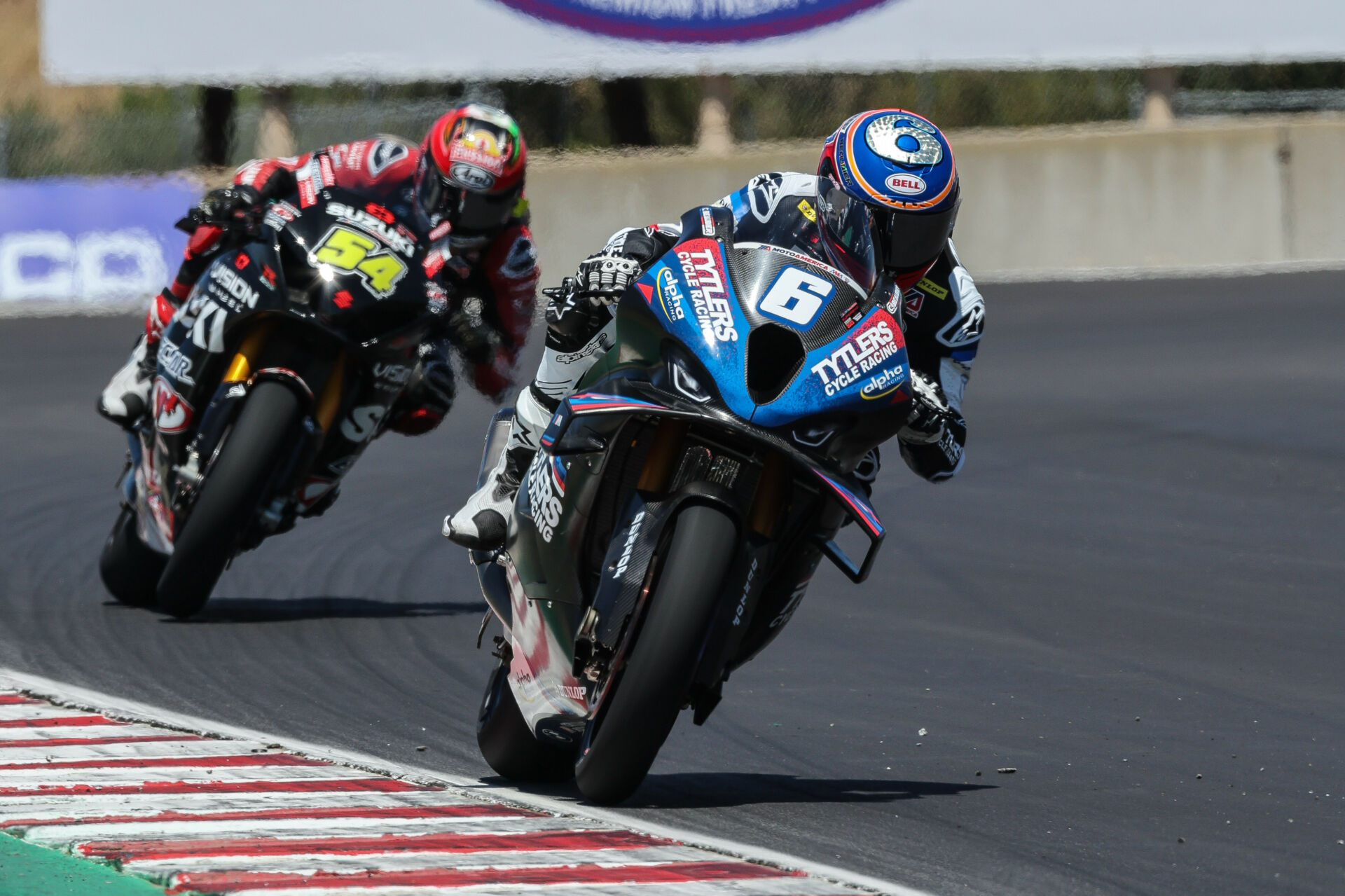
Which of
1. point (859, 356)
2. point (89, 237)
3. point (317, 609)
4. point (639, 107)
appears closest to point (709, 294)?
point (859, 356)

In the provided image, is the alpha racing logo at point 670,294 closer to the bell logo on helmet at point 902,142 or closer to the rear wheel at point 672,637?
the rear wheel at point 672,637

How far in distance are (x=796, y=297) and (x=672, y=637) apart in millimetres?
802

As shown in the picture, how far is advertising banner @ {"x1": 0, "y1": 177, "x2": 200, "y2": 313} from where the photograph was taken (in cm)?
1670

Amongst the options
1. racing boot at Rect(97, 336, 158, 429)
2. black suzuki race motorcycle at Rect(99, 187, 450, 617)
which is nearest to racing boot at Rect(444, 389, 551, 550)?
black suzuki race motorcycle at Rect(99, 187, 450, 617)

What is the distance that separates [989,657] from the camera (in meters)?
7.50

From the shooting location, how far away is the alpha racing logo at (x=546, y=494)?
5.00 m

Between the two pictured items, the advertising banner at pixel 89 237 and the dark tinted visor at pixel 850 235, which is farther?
the advertising banner at pixel 89 237

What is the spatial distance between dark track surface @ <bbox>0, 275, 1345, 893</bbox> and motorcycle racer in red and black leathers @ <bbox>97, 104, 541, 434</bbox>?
0.90 metres

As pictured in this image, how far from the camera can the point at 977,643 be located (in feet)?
25.5

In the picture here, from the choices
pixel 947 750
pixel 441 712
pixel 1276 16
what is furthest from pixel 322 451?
pixel 1276 16

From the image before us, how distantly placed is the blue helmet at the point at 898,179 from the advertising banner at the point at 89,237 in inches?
480

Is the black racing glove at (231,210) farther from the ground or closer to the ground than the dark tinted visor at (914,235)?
closer to the ground

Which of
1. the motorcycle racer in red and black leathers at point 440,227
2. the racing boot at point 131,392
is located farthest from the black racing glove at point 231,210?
the racing boot at point 131,392

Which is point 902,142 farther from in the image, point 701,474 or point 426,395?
point 426,395
